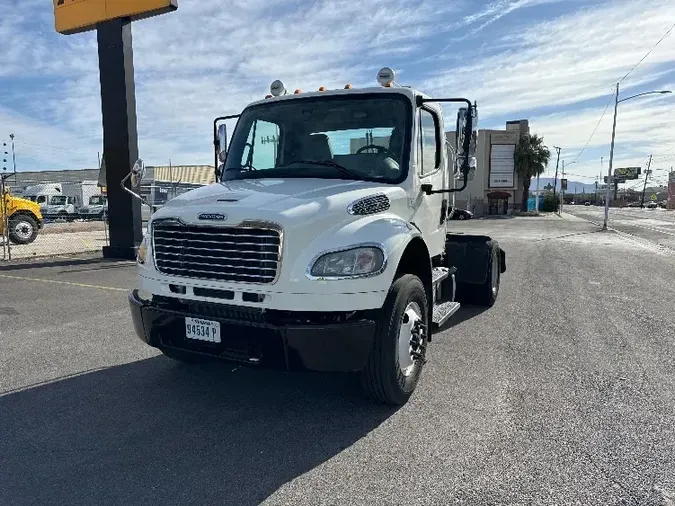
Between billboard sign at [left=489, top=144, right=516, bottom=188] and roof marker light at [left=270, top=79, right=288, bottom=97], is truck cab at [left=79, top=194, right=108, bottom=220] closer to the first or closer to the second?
roof marker light at [left=270, top=79, right=288, bottom=97]

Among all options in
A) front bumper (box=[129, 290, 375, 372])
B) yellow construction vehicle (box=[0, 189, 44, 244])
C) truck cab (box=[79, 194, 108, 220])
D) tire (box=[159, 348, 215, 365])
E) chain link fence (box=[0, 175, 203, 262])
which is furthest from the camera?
truck cab (box=[79, 194, 108, 220])

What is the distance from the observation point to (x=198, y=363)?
4824 millimetres

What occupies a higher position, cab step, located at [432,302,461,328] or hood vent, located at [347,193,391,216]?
hood vent, located at [347,193,391,216]

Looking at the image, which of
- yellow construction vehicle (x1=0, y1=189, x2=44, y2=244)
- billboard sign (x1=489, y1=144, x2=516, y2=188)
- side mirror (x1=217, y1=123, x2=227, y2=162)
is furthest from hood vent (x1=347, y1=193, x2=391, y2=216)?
billboard sign (x1=489, y1=144, x2=516, y2=188)

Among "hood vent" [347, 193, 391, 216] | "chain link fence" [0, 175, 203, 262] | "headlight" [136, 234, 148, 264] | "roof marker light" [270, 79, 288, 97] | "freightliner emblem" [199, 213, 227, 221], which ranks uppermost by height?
"roof marker light" [270, 79, 288, 97]

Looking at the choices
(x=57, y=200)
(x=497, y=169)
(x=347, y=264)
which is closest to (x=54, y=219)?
(x=57, y=200)

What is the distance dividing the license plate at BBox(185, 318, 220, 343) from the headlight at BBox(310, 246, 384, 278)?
2.67ft

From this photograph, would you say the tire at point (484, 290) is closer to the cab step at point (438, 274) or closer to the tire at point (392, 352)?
the cab step at point (438, 274)

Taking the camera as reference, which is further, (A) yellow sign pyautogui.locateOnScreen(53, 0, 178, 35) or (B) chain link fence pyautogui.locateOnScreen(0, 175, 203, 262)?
(B) chain link fence pyautogui.locateOnScreen(0, 175, 203, 262)

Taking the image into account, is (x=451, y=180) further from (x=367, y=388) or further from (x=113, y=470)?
(x=113, y=470)

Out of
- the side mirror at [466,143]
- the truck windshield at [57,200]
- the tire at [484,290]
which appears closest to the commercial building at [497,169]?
the truck windshield at [57,200]

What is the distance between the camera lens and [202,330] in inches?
140

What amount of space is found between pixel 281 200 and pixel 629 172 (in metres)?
136

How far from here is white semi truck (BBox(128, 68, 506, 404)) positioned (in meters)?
3.34
